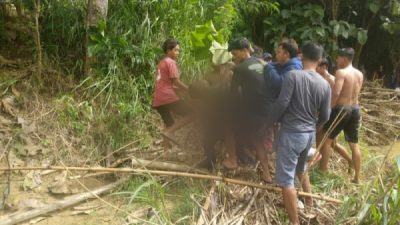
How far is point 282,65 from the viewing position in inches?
173

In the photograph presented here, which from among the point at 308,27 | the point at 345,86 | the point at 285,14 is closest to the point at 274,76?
the point at 345,86

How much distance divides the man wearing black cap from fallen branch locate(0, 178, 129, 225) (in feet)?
5.19

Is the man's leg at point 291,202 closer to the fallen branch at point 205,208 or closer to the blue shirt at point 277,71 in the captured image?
the fallen branch at point 205,208

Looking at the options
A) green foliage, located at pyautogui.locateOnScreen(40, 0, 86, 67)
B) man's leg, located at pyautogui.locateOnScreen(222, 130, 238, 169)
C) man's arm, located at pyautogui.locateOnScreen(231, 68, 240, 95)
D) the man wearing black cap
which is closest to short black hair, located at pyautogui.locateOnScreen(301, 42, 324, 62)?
the man wearing black cap

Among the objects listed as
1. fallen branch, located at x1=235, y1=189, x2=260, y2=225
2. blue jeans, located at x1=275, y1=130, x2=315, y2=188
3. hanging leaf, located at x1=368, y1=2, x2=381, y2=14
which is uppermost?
hanging leaf, located at x1=368, y1=2, x2=381, y2=14

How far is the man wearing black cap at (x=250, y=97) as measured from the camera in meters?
4.50

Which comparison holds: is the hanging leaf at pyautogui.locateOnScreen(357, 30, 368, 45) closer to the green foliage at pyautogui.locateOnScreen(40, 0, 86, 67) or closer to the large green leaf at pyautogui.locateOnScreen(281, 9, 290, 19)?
the large green leaf at pyautogui.locateOnScreen(281, 9, 290, 19)

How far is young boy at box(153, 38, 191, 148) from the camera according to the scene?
16.7 ft

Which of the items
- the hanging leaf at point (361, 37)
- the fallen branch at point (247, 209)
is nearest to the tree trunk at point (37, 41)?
the fallen branch at point (247, 209)

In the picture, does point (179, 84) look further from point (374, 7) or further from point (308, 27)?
point (374, 7)

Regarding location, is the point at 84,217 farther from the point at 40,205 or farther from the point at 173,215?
the point at 173,215

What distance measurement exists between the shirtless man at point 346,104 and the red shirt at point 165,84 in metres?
1.87

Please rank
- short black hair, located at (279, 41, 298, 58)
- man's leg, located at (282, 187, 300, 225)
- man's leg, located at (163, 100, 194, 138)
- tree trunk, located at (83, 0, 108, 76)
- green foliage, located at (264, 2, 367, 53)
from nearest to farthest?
man's leg, located at (282, 187, 300, 225) → short black hair, located at (279, 41, 298, 58) → man's leg, located at (163, 100, 194, 138) → tree trunk, located at (83, 0, 108, 76) → green foliage, located at (264, 2, 367, 53)

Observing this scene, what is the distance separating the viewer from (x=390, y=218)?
364 cm
